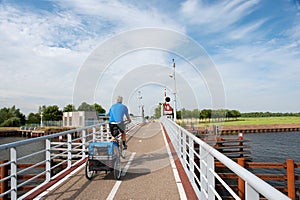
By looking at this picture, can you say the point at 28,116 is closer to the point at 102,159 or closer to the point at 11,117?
the point at 11,117

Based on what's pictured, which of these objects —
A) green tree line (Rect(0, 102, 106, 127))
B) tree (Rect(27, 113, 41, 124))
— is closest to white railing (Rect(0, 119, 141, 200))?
green tree line (Rect(0, 102, 106, 127))

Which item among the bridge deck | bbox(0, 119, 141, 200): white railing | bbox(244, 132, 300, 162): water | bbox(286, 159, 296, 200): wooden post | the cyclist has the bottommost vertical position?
bbox(244, 132, 300, 162): water

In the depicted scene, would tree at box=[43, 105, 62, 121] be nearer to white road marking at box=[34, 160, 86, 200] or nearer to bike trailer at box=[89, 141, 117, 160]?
white road marking at box=[34, 160, 86, 200]

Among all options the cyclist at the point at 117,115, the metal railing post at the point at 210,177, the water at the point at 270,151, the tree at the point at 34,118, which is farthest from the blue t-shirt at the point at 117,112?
the tree at the point at 34,118

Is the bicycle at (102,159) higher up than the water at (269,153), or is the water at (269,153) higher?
the bicycle at (102,159)

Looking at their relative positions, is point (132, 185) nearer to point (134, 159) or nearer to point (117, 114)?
point (117, 114)

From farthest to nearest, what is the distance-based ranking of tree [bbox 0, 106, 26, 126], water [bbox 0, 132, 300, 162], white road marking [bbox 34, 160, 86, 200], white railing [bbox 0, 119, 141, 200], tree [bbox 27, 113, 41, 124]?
tree [bbox 27, 113, 41, 124] < tree [bbox 0, 106, 26, 126] < water [bbox 0, 132, 300, 162] < white road marking [bbox 34, 160, 86, 200] < white railing [bbox 0, 119, 141, 200]

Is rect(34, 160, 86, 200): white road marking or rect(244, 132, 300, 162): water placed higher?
rect(34, 160, 86, 200): white road marking

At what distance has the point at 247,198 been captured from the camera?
2355 millimetres

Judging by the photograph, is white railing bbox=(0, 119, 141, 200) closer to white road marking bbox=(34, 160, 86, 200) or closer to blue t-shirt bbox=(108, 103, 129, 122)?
white road marking bbox=(34, 160, 86, 200)

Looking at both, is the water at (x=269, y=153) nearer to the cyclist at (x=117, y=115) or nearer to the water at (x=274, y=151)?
the water at (x=274, y=151)

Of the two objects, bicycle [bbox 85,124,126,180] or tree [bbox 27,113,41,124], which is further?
tree [bbox 27,113,41,124]

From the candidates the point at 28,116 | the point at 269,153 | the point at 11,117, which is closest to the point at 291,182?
the point at 269,153

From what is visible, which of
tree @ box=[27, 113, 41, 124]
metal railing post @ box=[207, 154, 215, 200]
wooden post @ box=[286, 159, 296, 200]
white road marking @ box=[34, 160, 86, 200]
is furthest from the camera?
→ tree @ box=[27, 113, 41, 124]
